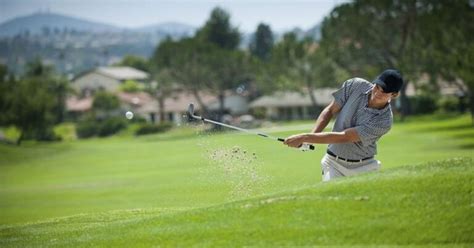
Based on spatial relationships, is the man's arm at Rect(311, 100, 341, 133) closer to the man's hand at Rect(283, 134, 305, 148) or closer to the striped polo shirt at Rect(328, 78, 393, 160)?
the striped polo shirt at Rect(328, 78, 393, 160)

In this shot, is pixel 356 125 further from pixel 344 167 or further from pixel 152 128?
pixel 152 128

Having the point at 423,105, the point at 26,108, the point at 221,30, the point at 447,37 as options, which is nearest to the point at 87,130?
the point at 26,108

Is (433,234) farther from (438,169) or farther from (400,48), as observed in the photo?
(400,48)

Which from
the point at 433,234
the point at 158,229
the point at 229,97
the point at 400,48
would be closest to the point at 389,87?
the point at 433,234

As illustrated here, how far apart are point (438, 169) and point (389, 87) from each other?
1186 mm

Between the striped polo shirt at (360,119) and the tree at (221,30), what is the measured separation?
521ft

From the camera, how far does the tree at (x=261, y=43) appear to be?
178 meters

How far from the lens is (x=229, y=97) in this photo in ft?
473

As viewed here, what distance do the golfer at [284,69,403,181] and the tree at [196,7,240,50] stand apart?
159 metres

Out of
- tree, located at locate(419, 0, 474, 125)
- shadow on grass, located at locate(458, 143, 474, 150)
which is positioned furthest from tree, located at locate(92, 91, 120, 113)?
shadow on grass, located at locate(458, 143, 474, 150)

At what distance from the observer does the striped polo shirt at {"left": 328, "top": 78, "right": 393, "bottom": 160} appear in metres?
10.8

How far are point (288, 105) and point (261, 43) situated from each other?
159 ft

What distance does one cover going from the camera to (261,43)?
179 m

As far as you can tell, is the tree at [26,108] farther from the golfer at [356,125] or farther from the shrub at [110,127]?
the golfer at [356,125]
